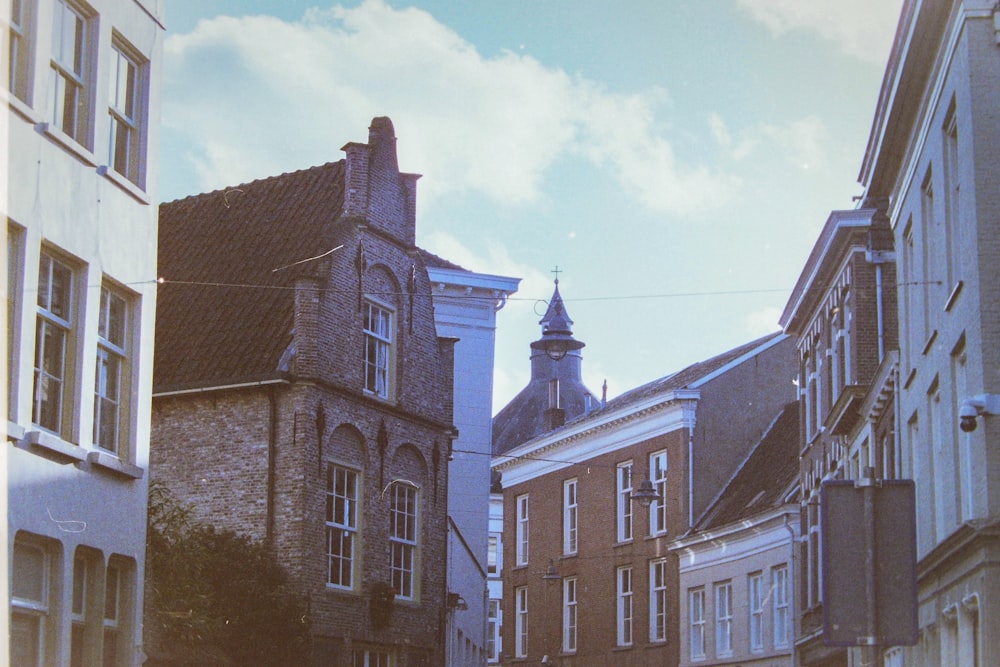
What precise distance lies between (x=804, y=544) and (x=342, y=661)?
13351mm

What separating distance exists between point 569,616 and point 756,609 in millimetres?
12164

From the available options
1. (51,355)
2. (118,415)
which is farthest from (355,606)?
(51,355)

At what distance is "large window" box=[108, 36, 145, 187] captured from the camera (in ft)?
64.6

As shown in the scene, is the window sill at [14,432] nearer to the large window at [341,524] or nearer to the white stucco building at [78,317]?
the white stucco building at [78,317]

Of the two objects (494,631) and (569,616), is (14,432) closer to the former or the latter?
(569,616)

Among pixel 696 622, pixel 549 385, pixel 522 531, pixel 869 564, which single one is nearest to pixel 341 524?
pixel 869 564

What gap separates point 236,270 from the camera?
31766 mm

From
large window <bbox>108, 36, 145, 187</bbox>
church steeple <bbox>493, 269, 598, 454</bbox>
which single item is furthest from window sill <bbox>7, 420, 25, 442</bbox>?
church steeple <bbox>493, 269, 598, 454</bbox>

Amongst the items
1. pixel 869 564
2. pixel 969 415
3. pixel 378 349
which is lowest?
pixel 869 564

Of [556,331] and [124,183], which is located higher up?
[556,331]

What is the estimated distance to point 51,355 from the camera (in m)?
17.6

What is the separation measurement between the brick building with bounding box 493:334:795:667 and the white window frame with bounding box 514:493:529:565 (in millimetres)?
43

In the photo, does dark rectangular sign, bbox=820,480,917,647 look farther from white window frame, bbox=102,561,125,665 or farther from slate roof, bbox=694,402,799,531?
slate roof, bbox=694,402,799,531

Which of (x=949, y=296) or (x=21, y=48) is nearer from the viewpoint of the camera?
(x=21, y=48)
